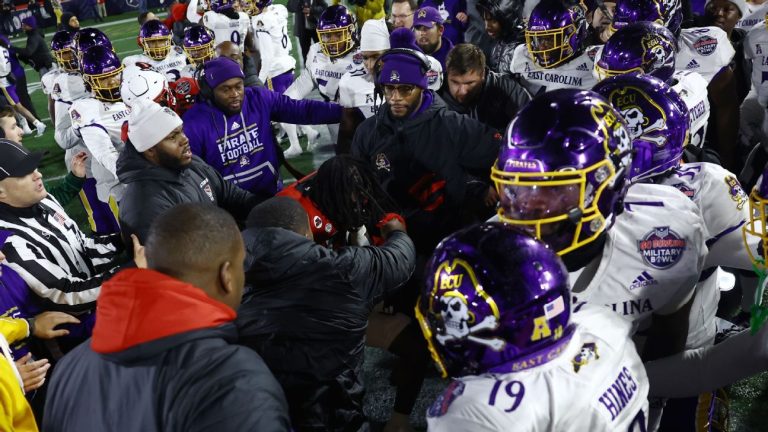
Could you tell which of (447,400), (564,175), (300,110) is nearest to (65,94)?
(300,110)

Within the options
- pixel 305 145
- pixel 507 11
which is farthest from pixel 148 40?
pixel 507 11

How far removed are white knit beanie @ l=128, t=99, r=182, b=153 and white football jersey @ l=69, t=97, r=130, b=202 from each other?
161 cm

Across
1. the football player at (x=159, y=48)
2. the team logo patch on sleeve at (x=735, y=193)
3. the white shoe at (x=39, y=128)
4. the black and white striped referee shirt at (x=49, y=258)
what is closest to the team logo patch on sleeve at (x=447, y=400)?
the team logo patch on sleeve at (x=735, y=193)

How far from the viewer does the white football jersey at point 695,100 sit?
3.51 m

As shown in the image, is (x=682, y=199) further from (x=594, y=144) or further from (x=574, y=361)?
(x=574, y=361)

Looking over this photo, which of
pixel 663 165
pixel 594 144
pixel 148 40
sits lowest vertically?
pixel 148 40

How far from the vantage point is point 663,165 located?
2.89m

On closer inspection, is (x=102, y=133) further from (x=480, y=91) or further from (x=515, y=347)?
(x=515, y=347)

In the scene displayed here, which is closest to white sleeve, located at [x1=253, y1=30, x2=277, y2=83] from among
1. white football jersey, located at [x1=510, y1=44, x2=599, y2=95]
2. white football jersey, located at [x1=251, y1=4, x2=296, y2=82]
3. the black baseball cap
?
white football jersey, located at [x1=251, y1=4, x2=296, y2=82]

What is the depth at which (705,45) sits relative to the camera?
196 inches

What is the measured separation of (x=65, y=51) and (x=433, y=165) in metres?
5.85

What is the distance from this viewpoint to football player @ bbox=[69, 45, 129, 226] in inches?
214

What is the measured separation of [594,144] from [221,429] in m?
1.52

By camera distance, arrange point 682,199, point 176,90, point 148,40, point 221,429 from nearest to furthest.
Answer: point 221,429 < point 682,199 < point 176,90 < point 148,40
